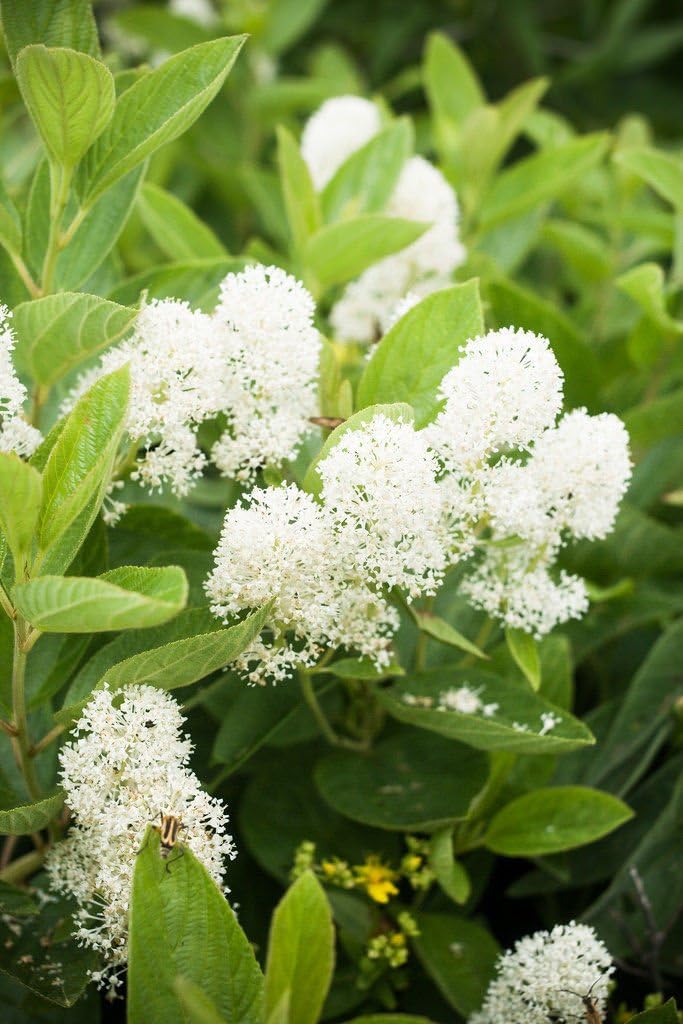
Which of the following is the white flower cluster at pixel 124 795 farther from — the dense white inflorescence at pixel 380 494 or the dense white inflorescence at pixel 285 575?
the dense white inflorescence at pixel 380 494

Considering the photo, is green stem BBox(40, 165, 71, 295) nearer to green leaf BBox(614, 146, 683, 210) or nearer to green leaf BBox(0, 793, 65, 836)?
green leaf BBox(0, 793, 65, 836)

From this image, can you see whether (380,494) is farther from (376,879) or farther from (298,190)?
(298,190)

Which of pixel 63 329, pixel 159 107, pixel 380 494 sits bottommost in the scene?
pixel 380 494

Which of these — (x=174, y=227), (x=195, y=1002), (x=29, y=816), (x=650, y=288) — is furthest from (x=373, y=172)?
(x=195, y=1002)

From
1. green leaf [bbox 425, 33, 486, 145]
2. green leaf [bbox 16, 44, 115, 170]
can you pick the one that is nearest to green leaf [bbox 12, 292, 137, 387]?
green leaf [bbox 16, 44, 115, 170]

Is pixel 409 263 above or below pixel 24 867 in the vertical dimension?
above

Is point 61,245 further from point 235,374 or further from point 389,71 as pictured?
point 389,71
